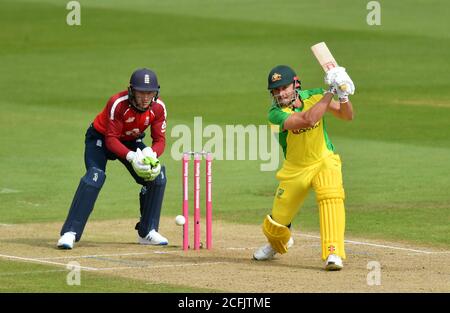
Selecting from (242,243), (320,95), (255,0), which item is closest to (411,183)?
(242,243)

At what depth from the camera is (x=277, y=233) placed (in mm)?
13664

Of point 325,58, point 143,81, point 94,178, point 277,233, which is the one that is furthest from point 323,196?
point 94,178

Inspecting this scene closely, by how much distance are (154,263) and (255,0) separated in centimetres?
3667

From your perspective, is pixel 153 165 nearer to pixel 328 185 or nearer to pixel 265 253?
pixel 265 253

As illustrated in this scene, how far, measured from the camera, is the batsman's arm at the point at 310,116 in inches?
508

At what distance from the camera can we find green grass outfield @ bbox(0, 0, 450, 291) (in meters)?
18.8

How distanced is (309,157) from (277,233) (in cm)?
88

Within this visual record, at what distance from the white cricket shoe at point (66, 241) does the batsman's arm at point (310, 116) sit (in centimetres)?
303

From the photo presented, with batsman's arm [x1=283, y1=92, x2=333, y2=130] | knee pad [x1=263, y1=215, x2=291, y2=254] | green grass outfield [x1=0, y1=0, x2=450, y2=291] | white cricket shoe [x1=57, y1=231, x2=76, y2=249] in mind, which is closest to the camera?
batsman's arm [x1=283, y1=92, x2=333, y2=130]

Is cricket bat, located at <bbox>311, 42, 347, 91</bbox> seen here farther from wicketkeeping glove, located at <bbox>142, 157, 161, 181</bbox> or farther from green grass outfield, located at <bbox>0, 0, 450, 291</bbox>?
green grass outfield, located at <bbox>0, 0, 450, 291</bbox>

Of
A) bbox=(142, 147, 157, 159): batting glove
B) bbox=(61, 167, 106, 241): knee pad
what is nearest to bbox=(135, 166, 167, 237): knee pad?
bbox=(142, 147, 157, 159): batting glove

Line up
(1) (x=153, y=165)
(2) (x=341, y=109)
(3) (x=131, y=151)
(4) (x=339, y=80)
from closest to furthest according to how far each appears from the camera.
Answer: (4) (x=339, y=80), (2) (x=341, y=109), (1) (x=153, y=165), (3) (x=131, y=151)

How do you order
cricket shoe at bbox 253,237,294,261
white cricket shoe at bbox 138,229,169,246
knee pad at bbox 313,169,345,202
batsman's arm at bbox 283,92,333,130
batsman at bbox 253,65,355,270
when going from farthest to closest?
1. white cricket shoe at bbox 138,229,169,246
2. cricket shoe at bbox 253,237,294,261
3. knee pad at bbox 313,169,345,202
4. batsman at bbox 253,65,355,270
5. batsman's arm at bbox 283,92,333,130

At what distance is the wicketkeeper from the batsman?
5.65 feet
